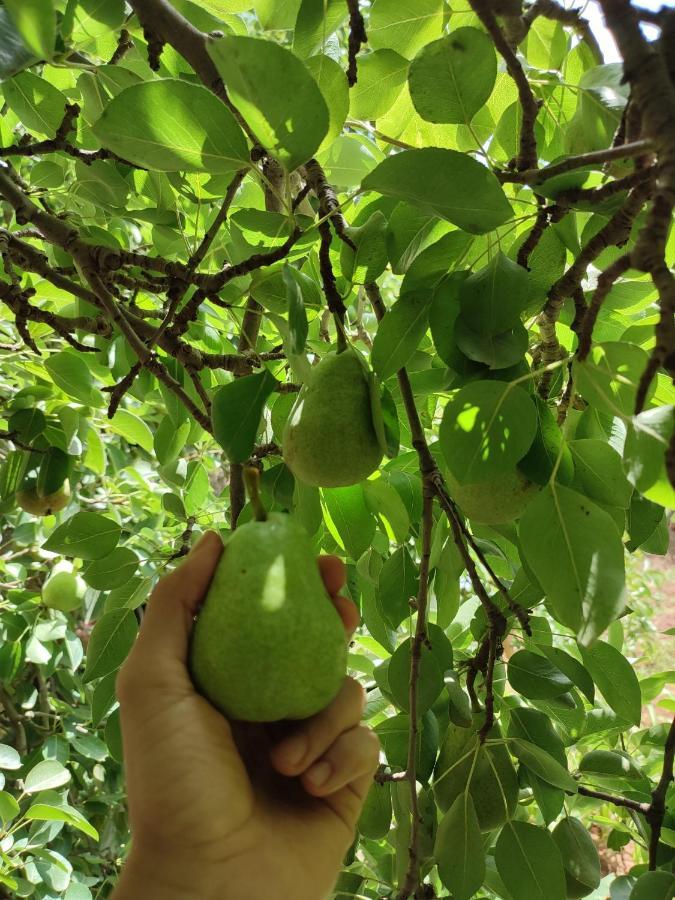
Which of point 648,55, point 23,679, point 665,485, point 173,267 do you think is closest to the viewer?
point 648,55

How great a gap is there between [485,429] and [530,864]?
65 centimetres

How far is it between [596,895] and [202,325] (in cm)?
149

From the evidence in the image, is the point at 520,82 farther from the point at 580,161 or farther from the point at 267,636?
the point at 267,636

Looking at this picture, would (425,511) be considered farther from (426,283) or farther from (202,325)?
(202,325)

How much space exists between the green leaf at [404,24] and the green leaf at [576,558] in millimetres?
660

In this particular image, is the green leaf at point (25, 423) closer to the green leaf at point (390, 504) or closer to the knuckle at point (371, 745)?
the green leaf at point (390, 504)

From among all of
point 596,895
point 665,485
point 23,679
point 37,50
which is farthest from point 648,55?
point 23,679

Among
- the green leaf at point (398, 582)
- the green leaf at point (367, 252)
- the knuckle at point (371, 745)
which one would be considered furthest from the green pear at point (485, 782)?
the green leaf at point (367, 252)

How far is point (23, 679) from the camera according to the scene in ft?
8.52

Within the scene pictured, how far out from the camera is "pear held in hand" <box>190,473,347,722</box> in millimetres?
653

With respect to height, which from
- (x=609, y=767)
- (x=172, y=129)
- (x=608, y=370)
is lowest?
(x=609, y=767)

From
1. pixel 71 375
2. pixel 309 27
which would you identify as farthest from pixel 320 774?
pixel 71 375

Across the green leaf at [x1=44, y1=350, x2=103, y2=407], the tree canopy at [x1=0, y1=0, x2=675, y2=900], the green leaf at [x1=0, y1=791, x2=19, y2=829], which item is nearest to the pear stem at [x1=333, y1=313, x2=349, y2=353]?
the tree canopy at [x1=0, y1=0, x2=675, y2=900]

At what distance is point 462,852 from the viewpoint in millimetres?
1014
